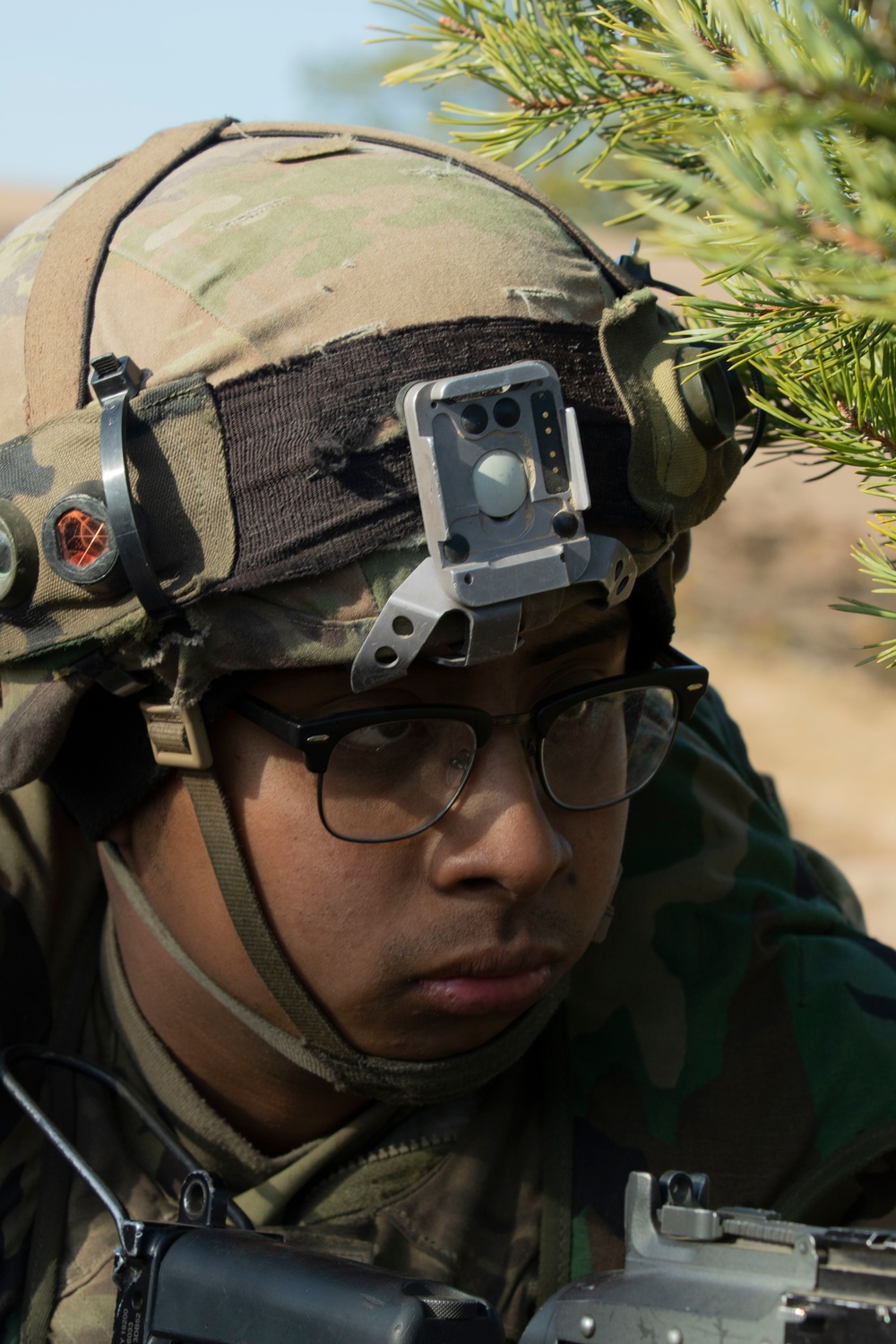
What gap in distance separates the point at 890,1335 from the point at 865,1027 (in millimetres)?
997

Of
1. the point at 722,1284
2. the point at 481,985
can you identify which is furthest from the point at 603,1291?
the point at 481,985

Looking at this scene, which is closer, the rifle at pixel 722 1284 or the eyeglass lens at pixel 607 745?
the rifle at pixel 722 1284

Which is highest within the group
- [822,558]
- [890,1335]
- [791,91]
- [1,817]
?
[791,91]

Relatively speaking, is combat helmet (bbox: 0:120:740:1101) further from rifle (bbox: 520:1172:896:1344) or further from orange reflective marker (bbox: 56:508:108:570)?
rifle (bbox: 520:1172:896:1344)

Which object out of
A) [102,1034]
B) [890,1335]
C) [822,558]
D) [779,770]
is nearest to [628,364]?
[890,1335]

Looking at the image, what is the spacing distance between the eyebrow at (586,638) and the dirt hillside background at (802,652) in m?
4.65

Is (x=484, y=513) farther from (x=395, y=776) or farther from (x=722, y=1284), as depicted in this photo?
(x=722, y=1284)

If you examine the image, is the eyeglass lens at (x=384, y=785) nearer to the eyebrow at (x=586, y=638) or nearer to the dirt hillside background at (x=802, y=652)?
the eyebrow at (x=586, y=638)

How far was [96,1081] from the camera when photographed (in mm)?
1812

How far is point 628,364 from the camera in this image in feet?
5.16

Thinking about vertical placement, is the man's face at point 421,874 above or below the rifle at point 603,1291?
above

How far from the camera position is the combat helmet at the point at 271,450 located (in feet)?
4.60

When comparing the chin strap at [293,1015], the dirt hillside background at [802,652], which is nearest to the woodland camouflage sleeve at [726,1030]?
the chin strap at [293,1015]

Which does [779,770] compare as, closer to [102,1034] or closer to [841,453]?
[102,1034]
